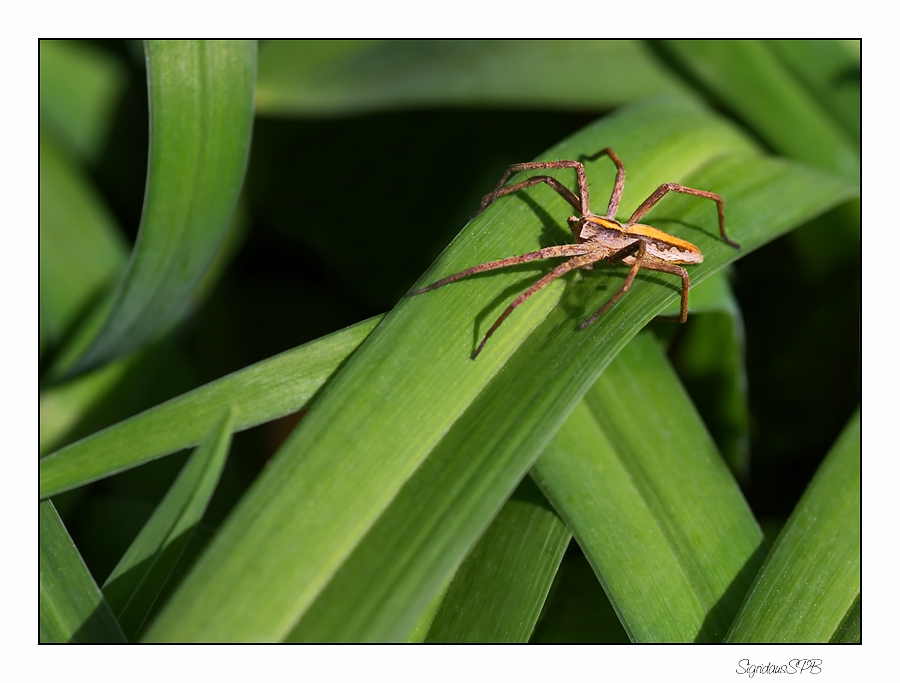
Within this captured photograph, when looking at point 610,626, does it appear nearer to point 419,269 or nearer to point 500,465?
point 500,465

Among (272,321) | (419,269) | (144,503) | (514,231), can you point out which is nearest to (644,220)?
(514,231)

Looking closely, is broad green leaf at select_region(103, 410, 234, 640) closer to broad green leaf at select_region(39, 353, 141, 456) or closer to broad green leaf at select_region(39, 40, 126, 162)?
broad green leaf at select_region(39, 353, 141, 456)

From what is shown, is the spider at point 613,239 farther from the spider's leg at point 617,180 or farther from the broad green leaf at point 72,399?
the broad green leaf at point 72,399

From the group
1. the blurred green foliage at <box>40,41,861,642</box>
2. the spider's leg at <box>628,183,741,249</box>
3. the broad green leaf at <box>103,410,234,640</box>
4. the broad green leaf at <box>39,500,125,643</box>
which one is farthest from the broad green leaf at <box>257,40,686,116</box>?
the broad green leaf at <box>39,500,125,643</box>

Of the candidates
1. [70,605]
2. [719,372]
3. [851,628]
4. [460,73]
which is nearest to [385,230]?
[460,73]

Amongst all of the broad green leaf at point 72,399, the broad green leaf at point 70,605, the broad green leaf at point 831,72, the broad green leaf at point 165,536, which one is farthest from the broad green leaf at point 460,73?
the broad green leaf at point 70,605

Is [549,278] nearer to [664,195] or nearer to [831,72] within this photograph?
[664,195]
